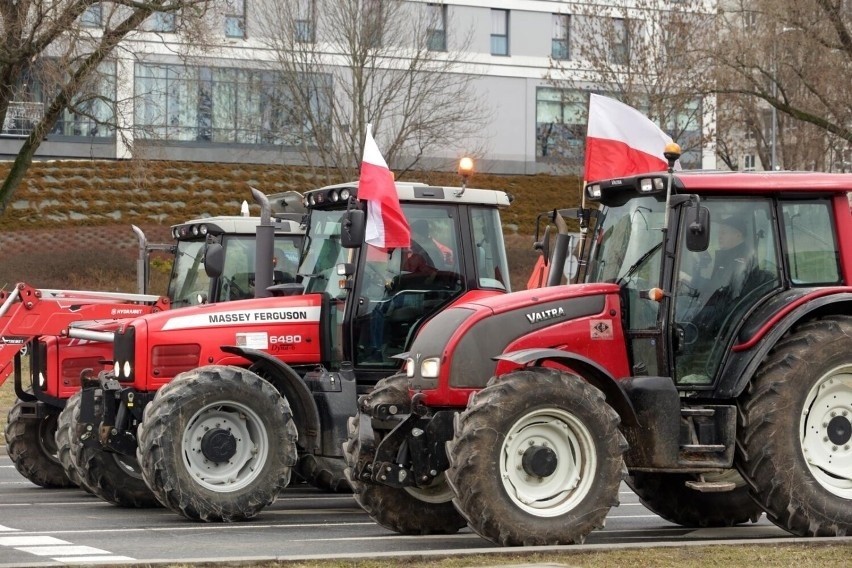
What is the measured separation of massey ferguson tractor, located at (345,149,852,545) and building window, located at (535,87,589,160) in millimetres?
23365

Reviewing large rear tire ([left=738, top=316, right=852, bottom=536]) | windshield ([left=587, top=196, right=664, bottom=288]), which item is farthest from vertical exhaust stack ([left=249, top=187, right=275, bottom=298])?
large rear tire ([left=738, top=316, right=852, bottom=536])

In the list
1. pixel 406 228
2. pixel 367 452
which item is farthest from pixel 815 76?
pixel 367 452

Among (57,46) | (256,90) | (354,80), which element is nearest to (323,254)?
(57,46)

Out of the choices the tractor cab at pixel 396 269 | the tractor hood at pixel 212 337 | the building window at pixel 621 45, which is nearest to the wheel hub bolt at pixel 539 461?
the tractor cab at pixel 396 269

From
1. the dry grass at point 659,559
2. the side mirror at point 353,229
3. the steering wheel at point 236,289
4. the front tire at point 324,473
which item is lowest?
the front tire at point 324,473

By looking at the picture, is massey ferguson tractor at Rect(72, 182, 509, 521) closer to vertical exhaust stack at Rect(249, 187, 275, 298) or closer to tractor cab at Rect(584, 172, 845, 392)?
vertical exhaust stack at Rect(249, 187, 275, 298)

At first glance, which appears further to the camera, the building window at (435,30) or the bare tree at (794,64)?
the building window at (435,30)

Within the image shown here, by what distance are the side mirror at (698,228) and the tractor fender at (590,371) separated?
1.05m

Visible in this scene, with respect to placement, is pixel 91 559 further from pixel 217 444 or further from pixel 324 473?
pixel 324 473

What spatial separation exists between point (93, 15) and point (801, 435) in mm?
28324

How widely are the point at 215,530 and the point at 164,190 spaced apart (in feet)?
139

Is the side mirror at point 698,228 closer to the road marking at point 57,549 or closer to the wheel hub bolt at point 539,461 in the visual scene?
A: the wheel hub bolt at point 539,461

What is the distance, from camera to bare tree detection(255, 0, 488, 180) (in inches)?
1580

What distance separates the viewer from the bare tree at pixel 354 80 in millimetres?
40125
